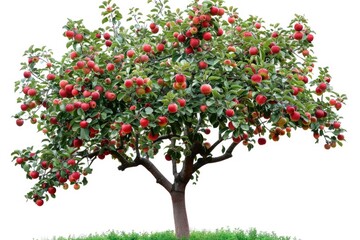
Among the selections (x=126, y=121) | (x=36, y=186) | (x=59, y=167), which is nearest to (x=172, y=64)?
(x=126, y=121)

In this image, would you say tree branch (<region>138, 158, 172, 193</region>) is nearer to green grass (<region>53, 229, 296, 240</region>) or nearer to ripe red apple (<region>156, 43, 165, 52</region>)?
green grass (<region>53, 229, 296, 240</region>)

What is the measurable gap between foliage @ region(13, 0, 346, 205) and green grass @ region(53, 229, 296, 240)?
734mm

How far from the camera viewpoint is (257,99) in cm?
630

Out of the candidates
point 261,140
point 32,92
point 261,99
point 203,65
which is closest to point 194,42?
point 203,65

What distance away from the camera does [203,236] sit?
798cm

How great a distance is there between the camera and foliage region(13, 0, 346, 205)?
6.34 m

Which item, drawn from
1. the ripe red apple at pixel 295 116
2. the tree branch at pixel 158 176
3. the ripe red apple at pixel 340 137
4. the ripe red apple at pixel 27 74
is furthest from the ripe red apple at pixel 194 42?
the ripe red apple at pixel 340 137

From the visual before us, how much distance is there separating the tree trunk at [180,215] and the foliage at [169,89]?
194 mm

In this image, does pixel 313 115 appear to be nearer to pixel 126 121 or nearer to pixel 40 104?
pixel 126 121

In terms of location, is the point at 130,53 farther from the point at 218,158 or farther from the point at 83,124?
the point at 218,158

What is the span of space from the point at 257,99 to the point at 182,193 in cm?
208

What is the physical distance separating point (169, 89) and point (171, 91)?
0.61 meters

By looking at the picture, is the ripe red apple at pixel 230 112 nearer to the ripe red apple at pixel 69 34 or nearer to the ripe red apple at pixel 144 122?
the ripe red apple at pixel 144 122

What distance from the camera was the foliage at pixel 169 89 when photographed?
6.34 m
